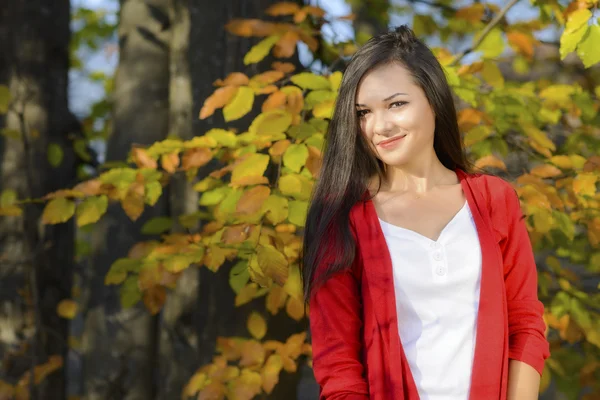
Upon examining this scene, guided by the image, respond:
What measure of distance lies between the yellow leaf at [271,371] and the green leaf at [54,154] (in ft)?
6.60

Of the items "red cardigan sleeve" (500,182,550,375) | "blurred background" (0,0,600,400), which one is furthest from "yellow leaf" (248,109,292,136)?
"red cardigan sleeve" (500,182,550,375)

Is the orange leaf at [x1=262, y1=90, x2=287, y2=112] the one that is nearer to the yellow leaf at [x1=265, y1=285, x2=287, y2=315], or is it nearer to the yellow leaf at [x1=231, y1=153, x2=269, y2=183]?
the yellow leaf at [x1=231, y1=153, x2=269, y2=183]

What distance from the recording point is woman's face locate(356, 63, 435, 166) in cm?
191

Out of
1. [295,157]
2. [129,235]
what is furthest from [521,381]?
[129,235]

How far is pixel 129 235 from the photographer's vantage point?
3.81 meters

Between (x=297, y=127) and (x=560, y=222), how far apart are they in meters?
1.00

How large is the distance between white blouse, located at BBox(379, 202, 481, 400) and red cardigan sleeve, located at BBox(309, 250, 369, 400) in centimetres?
11

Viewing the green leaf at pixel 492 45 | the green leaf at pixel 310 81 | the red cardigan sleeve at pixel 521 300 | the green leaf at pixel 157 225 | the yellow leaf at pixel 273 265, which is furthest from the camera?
the green leaf at pixel 157 225

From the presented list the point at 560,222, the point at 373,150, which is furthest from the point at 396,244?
the point at 560,222

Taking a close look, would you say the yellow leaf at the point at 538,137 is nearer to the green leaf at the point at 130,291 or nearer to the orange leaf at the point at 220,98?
the orange leaf at the point at 220,98

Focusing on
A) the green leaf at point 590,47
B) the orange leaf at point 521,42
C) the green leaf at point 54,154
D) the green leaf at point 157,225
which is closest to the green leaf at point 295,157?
the green leaf at point 590,47

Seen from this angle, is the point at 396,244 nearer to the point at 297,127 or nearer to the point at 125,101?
the point at 297,127

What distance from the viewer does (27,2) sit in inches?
165

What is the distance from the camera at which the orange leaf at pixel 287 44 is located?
2.82 meters
